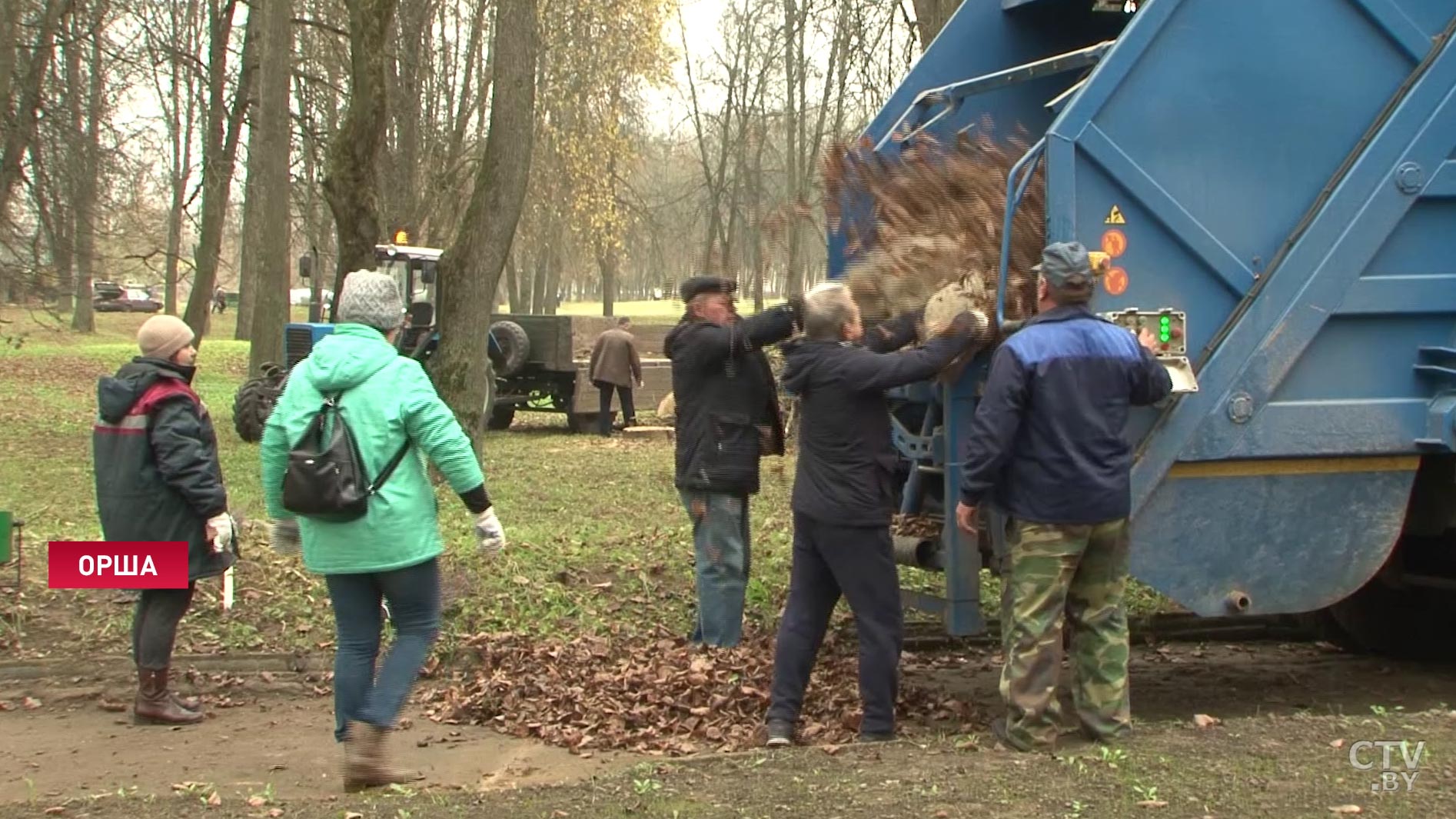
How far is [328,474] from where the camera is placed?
497cm

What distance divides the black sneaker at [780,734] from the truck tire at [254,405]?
504 inches

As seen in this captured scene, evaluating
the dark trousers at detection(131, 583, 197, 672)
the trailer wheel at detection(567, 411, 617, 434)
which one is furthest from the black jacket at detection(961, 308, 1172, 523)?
the trailer wheel at detection(567, 411, 617, 434)

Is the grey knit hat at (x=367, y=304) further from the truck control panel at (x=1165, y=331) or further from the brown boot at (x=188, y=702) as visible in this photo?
the truck control panel at (x=1165, y=331)

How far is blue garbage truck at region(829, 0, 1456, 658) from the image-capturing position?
18.0 ft

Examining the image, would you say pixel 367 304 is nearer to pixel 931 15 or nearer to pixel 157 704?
pixel 157 704

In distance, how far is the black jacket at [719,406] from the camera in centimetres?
682

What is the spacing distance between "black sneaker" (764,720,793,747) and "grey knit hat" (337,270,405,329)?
2018 mm

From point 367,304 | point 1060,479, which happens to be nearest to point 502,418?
point 367,304

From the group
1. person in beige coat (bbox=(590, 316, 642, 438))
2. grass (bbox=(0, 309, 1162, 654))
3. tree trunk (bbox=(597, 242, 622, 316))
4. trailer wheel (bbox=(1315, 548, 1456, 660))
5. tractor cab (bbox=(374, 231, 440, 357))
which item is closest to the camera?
trailer wheel (bbox=(1315, 548, 1456, 660))

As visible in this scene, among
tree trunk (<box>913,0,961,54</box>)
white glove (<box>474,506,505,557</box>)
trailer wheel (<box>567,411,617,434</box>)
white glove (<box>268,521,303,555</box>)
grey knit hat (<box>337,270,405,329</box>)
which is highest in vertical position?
tree trunk (<box>913,0,961,54</box>)

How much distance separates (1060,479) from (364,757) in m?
2.51

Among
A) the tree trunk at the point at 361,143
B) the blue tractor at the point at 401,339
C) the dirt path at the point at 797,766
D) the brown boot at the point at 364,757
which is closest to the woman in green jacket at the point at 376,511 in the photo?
the brown boot at the point at 364,757

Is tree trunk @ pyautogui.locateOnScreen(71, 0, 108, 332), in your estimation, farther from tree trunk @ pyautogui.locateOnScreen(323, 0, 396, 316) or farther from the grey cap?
the grey cap

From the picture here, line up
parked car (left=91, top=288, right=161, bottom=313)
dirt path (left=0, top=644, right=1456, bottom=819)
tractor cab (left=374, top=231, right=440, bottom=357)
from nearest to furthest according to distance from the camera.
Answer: dirt path (left=0, top=644, right=1456, bottom=819) < tractor cab (left=374, top=231, right=440, bottom=357) < parked car (left=91, top=288, right=161, bottom=313)
